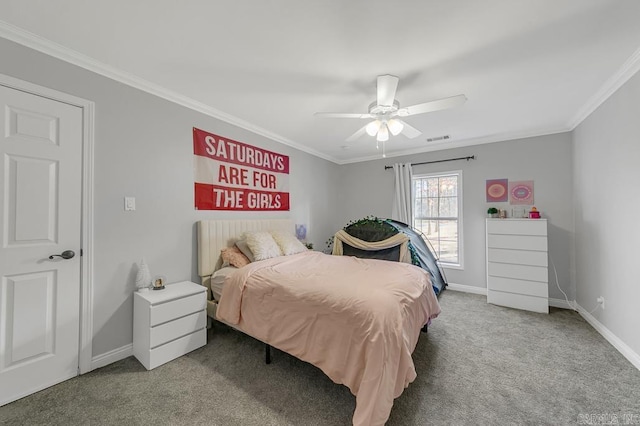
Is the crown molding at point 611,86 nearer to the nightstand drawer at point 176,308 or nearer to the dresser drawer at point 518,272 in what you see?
the dresser drawer at point 518,272

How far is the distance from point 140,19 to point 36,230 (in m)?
1.61

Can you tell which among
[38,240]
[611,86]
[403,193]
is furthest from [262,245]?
[611,86]

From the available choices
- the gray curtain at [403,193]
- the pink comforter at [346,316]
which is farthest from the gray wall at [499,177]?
the pink comforter at [346,316]

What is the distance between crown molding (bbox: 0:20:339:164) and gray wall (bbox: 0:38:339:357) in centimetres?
4

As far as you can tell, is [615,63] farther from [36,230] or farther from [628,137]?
[36,230]

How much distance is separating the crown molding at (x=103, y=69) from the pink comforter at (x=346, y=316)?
182cm

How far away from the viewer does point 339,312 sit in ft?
4.94

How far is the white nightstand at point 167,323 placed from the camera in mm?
1900

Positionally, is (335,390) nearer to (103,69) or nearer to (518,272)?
(518,272)

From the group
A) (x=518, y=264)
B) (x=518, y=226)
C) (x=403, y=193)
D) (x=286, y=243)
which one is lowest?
(x=518, y=264)

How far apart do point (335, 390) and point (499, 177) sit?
369cm

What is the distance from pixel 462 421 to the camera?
4.65 feet

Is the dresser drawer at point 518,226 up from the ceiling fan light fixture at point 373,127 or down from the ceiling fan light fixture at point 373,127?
down

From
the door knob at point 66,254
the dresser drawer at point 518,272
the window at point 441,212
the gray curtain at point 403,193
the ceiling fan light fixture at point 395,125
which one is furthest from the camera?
the gray curtain at point 403,193
